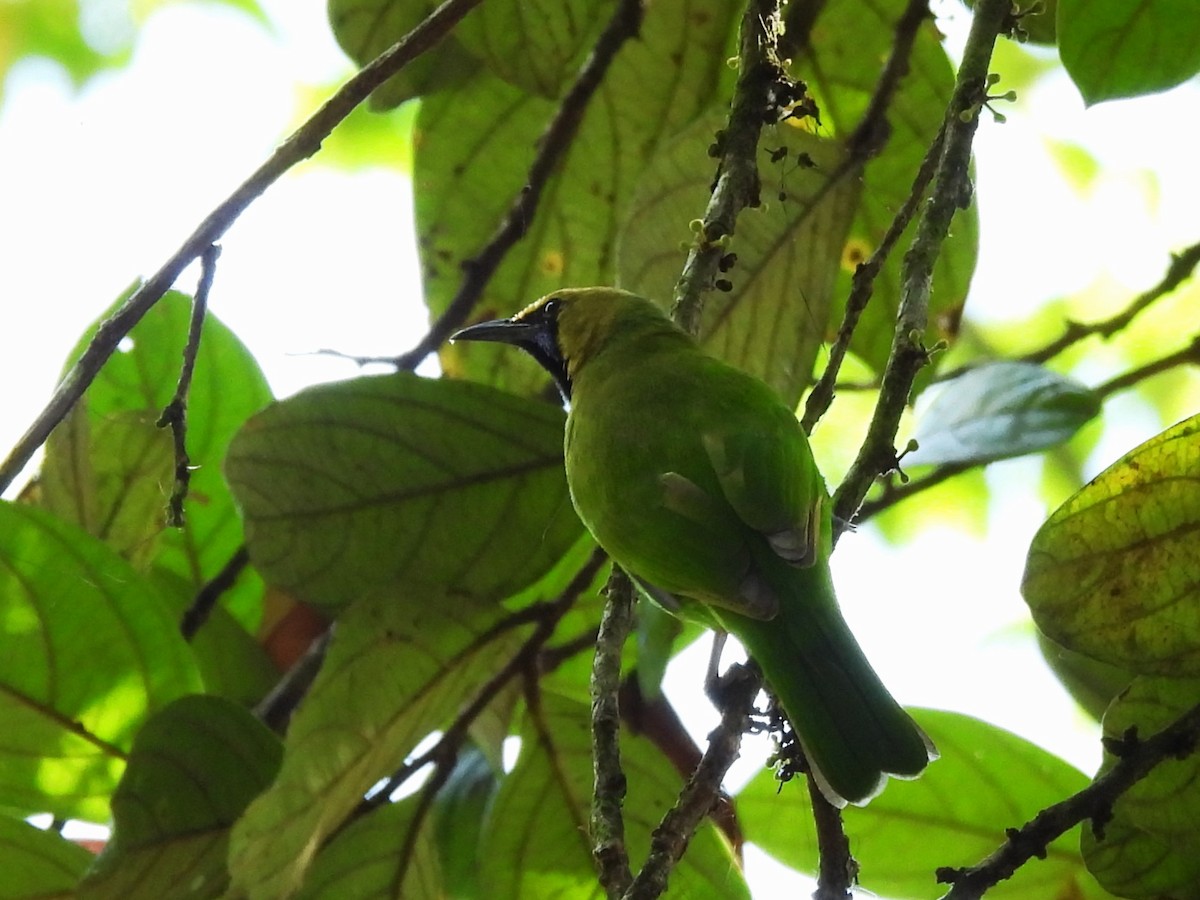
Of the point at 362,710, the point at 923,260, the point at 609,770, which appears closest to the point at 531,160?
the point at 923,260

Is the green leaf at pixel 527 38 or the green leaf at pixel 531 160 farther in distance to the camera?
the green leaf at pixel 531 160

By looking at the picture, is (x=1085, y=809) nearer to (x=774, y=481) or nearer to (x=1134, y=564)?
(x=1134, y=564)

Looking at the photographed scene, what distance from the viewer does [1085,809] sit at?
1.38 metres

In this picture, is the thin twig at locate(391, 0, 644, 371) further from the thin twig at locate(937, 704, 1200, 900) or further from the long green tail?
the thin twig at locate(937, 704, 1200, 900)

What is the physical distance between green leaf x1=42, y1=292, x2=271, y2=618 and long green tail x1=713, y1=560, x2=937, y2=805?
1.09 m

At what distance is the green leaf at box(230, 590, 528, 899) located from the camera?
1807 millimetres

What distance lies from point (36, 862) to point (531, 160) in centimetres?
159

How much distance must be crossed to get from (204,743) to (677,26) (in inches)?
60.6

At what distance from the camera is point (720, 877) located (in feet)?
6.48

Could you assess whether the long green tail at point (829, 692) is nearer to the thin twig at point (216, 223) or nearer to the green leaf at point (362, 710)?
the green leaf at point (362, 710)

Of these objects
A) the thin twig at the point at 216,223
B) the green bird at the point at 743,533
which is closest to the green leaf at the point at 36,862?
the thin twig at the point at 216,223

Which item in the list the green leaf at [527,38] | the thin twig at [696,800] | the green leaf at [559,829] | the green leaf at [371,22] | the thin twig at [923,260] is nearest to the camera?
the thin twig at [696,800]

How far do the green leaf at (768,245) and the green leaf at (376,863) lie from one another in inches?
37.5

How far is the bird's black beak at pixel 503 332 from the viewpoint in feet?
8.45
